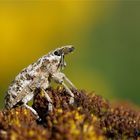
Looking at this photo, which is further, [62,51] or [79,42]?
[79,42]

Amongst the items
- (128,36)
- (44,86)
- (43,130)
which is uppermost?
(128,36)

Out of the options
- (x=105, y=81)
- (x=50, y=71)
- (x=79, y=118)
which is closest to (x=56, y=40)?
(x=105, y=81)

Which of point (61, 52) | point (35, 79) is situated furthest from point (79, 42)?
point (35, 79)

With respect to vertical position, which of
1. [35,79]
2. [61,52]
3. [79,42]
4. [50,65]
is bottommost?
[35,79]

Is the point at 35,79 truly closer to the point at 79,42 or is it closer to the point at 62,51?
the point at 62,51

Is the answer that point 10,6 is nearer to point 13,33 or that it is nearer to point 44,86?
point 13,33

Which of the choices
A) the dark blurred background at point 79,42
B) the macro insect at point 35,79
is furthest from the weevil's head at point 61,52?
the dark blurred background at point 79,42

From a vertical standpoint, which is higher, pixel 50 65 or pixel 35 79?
pixel 50 65
